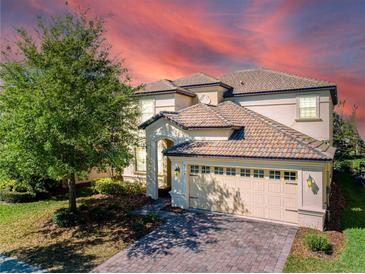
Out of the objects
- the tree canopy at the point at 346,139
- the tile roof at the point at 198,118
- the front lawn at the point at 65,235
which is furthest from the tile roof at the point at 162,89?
the tree canopy at the point at 346,139

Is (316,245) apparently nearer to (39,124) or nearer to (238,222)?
(238,222)

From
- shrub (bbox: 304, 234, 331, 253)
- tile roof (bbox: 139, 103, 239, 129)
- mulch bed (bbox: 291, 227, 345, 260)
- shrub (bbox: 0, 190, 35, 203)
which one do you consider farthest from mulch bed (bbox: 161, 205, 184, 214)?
shrub (bbox: 0, 190, 35, 203)

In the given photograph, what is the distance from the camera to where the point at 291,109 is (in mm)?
19203

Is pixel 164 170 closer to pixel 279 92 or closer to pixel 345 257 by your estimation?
pixel 279 92

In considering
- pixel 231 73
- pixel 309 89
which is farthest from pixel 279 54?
pixel 231 73

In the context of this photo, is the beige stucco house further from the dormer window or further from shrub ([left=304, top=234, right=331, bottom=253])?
shrub ([left=304, top=234, right=331, bottom=253])

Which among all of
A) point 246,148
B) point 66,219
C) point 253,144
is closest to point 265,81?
point 253,144

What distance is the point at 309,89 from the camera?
18.3 meters

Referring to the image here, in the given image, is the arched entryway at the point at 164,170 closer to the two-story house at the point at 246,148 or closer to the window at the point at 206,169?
the two-story house at the point at 246,148

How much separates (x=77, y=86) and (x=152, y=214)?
7.72 metres

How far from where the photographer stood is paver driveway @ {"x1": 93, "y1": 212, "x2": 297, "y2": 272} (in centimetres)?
841

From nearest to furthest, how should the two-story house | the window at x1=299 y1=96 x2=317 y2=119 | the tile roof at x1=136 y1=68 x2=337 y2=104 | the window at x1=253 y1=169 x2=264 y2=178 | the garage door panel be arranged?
1. the two-story house
2. the garage door panel
3. the window at x1=253 y1=169 x2=264 y2=178
4. the window at x1=299 y1=96 x2=317 y2=119
5. the tile roof at x1=136 y1=68 x2=337 y2=104

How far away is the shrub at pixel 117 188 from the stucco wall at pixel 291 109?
10.9 metres

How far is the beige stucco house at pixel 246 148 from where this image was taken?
11.8m
